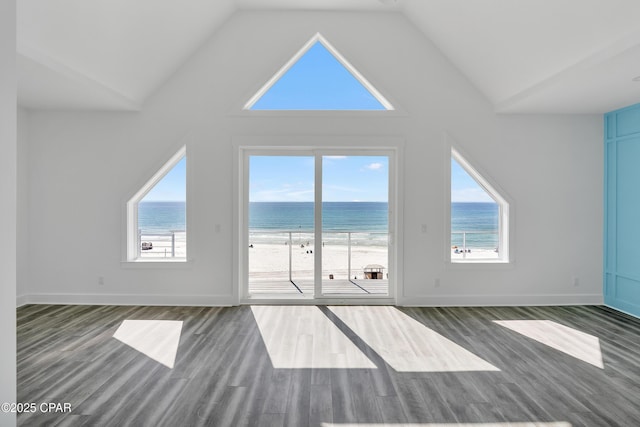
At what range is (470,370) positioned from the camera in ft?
9.77

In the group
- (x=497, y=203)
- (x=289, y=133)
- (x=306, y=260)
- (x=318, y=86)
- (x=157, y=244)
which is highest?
(x=318, y=86)

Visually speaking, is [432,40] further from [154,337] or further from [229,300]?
[154,337]

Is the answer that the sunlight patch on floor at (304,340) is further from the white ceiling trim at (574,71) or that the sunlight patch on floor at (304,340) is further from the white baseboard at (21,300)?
the white ceiling trim at (574,71)

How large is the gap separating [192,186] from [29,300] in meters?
2.65

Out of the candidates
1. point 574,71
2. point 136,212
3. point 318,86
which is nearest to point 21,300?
point 136,212

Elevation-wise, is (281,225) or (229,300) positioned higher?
(281,225)

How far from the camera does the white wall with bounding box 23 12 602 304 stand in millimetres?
4871

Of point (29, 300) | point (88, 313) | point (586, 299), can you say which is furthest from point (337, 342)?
point (29, 300)

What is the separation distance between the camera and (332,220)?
5062mm

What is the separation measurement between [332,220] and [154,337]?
8.43 ft

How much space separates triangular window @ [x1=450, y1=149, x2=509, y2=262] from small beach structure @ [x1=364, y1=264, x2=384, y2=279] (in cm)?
99

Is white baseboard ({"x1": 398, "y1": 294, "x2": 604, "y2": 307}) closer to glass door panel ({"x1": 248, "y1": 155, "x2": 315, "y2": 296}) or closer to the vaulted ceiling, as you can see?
glass door panel ({"x1": 248, "y1": 155, "x2": 315, "y2": 296})

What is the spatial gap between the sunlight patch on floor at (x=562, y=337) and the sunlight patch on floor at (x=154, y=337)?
3518 mm

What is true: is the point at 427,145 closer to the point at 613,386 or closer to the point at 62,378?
the point at 613,386
